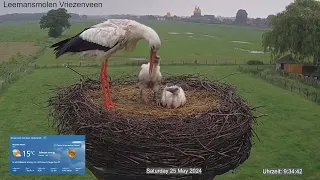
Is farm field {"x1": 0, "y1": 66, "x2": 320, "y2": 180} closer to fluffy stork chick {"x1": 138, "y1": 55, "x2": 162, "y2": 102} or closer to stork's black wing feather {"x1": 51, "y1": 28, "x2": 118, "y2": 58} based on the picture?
stork's black wing feather {"x1": 51, "y1": 28, "x2": 118, "y2": 58}

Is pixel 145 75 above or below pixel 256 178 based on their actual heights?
above

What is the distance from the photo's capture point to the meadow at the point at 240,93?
5934 millimetres

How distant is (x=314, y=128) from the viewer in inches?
307

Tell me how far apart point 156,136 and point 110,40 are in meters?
0.78

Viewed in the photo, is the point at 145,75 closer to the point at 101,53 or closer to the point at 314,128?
the point at 101,53

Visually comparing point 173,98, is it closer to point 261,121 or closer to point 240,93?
point 240,93

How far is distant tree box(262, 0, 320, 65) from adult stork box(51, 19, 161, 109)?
11.0m

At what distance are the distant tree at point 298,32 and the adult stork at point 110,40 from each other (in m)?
11.0

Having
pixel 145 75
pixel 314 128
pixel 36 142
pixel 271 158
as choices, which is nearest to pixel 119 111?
pixel 145 75

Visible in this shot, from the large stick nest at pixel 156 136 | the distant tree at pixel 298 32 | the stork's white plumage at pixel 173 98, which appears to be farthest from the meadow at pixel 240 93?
the distant tree at pixel 298 32

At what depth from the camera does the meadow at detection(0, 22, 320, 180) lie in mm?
5934

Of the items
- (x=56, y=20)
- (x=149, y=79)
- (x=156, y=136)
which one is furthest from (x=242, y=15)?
(x=156, y=136)

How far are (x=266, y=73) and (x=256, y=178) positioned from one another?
23.8ft

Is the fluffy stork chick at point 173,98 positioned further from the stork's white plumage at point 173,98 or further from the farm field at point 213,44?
the farm field at point 213,44
